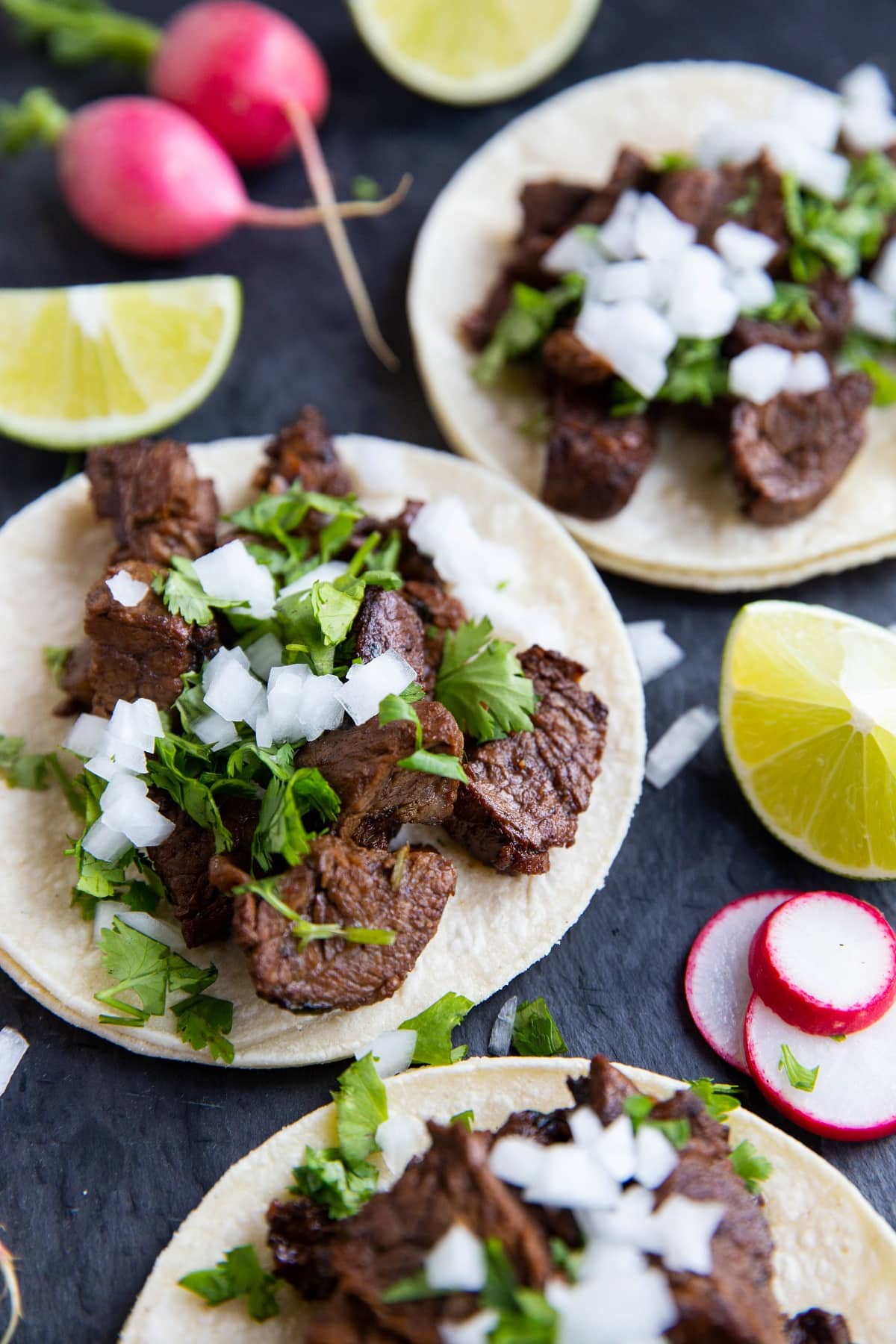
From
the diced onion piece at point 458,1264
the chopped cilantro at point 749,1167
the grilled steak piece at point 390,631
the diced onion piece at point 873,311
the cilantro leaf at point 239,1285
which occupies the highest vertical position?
the diced onion piece at point 873,311

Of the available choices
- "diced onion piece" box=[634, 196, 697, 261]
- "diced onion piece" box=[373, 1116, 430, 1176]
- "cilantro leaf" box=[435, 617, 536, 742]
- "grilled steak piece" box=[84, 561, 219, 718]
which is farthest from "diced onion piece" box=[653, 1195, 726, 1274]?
"diced onion piece" box=[634, 196, 697, 261]

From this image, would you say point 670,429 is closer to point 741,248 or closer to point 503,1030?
point 741,248

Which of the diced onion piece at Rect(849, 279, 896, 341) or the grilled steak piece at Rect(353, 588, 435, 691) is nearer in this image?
the grilled steak piece at Rect(353, 588, 435, 691)

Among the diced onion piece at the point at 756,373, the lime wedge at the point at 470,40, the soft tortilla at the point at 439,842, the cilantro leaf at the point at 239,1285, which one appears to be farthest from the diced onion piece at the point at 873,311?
the cilantro leaf at the point at 239,1285

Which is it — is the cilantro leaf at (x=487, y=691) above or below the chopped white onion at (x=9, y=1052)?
above

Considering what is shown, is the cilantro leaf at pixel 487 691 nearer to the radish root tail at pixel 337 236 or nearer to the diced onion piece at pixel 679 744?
the diced onion piece at pixel 679 744

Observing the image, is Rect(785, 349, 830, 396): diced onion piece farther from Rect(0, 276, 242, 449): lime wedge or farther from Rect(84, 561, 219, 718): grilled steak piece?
Rect(84, 561, 219, 718): grilled steak piece

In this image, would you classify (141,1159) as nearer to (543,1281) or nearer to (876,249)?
(543,1281)
